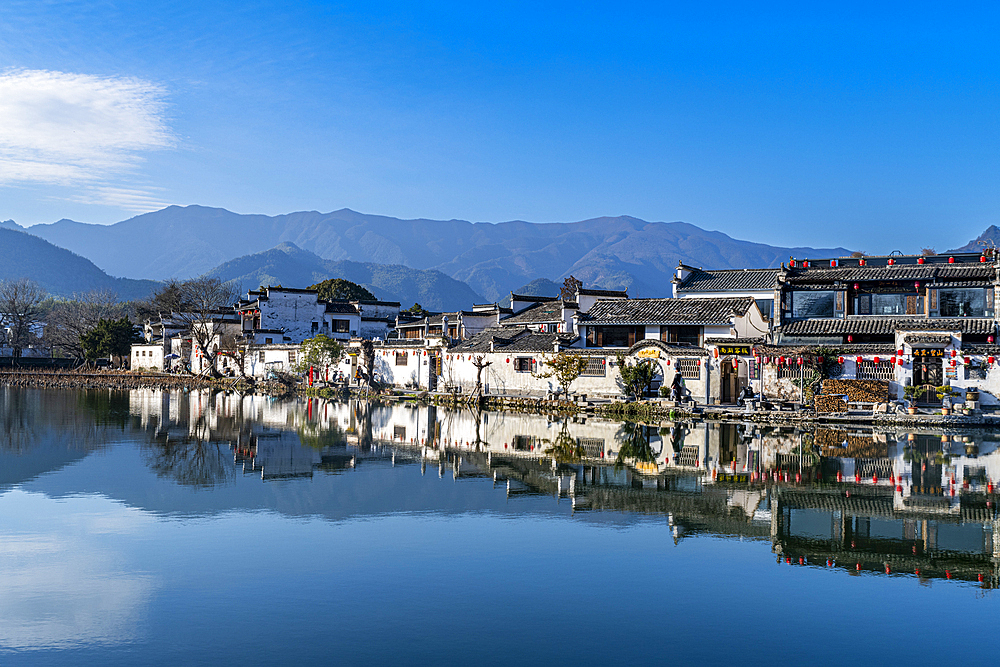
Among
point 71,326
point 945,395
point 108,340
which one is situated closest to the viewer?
point 945,395

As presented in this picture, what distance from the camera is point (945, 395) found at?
1281 inches

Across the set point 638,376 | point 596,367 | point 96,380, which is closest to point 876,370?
point 638,376

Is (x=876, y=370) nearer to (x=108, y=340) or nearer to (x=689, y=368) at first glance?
(x=689, y=368)

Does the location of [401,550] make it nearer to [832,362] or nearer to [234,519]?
[234,519]

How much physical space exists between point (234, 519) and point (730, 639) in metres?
9.36

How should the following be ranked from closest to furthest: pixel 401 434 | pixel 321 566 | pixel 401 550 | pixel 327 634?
pixel 327 634 → pixel 321 566 → pixel 401 550 → pixel 401 434

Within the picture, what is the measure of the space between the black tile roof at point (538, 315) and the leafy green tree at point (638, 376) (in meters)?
9.91

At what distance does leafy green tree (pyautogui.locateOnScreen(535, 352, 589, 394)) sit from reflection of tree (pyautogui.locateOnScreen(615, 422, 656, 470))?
7.95 m

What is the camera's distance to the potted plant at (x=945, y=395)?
3161 centimetres

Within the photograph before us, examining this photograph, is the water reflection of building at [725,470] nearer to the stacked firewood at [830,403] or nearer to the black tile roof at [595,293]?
the stacked firewood at [830,403]

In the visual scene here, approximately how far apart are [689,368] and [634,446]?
12932 mm

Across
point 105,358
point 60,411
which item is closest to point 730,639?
point 60,411

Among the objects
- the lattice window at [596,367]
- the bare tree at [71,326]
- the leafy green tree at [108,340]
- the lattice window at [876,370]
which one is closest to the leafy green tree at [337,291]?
the bare tree at [71,326]

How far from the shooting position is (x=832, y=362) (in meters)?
34.8
